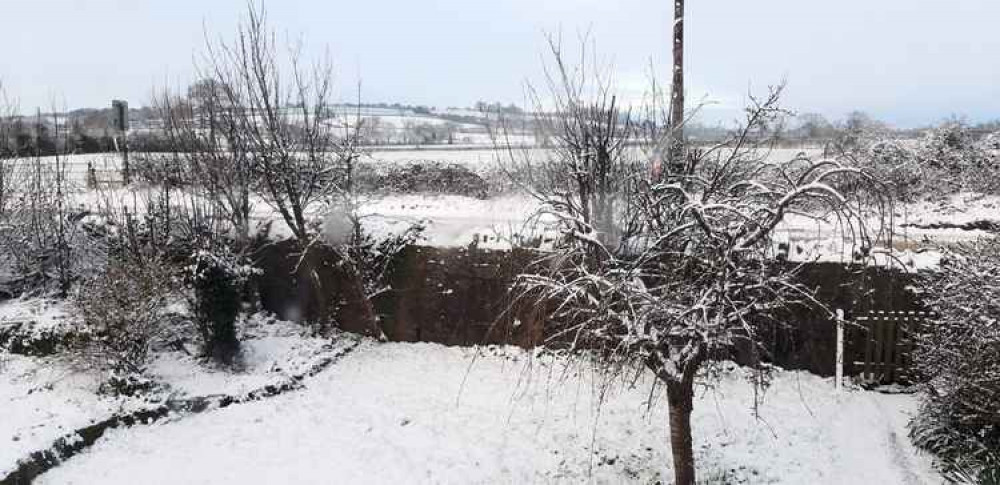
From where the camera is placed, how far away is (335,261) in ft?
32.8

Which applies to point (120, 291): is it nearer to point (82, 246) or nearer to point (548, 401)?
point (82, 246)

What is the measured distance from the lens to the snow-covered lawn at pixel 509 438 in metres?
6.07

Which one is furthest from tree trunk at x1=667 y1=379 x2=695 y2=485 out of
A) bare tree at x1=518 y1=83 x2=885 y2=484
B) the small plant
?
the small plant

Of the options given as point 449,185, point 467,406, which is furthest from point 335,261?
point 449,185

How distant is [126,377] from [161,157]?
14.8 feet

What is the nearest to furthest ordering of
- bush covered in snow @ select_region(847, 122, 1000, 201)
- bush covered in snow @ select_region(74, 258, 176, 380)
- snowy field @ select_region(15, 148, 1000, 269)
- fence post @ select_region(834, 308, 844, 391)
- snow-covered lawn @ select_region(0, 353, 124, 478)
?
snow-covered lawn @ select_region(0, 353, 124, 478), fence post @ select_region(834, 308, 844, 391), bush covered in snow @ select_region(74, 258, 176, 380), snowy field @ select_region(15, 148, 1000, 269), bush covered in snow @ select_region(847, 122, 1000, 201)

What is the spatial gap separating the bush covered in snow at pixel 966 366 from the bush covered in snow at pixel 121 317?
8.25 meters

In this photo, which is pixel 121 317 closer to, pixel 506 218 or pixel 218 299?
pixel 218 299

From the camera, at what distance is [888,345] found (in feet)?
24.1

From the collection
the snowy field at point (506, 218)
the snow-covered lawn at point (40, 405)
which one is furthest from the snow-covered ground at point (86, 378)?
the snowy field at point (506, 218)

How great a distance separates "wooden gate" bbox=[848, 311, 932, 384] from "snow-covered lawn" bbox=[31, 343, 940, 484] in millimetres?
311

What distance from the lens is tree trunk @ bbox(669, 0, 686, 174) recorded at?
5.56 m

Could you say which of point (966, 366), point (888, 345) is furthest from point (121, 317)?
point (888, 345)

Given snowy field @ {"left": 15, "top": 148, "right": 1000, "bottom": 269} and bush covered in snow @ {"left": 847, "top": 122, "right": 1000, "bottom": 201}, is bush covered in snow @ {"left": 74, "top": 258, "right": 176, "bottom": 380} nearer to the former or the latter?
snowy field @ {"left": 15, "top": 148, "right": 1000, "bottom": 269}
